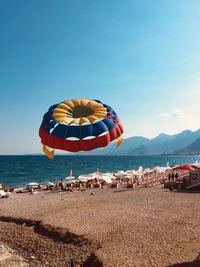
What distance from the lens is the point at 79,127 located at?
18.7 m

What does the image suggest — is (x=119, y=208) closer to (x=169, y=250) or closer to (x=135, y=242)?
(x=135, y=242)

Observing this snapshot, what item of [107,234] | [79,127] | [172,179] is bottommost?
[107,234]

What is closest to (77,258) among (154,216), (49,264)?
(49,264)

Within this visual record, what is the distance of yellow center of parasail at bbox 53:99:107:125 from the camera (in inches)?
739

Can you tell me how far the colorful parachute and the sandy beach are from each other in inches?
166

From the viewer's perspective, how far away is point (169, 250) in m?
10.1

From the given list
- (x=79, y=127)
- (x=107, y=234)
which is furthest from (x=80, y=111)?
(x=107, y=234)

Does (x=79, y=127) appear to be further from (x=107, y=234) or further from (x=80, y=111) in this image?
(x=107, y=234)

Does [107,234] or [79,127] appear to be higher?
[79,127]

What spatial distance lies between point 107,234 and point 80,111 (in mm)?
9764

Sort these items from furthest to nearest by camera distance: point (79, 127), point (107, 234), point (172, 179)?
point (172, 179)
point (79, 127)
point (107, 234)

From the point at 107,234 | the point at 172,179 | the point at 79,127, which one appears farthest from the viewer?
the point at 172,179

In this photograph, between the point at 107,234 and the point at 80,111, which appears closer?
the point at 107,234

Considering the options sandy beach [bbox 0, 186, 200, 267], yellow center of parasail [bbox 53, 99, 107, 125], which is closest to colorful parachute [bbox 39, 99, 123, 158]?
yellow center of parasail [bbox 53, 99, 107, 125]
